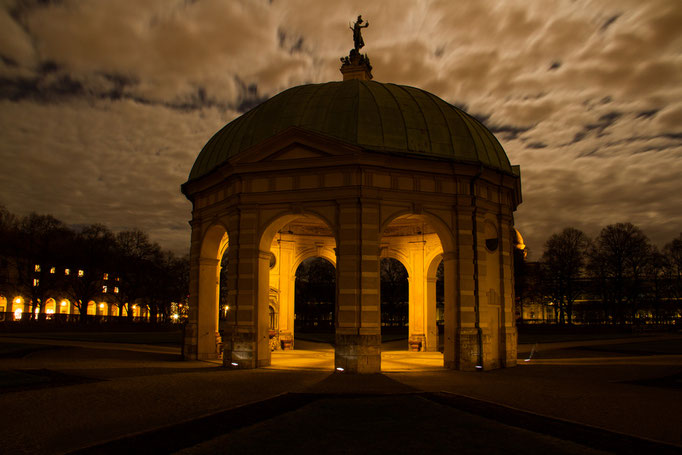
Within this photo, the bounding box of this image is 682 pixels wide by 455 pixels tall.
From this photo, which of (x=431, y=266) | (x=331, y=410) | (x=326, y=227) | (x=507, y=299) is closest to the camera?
(x=331, y=410)

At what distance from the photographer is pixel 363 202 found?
21781mm

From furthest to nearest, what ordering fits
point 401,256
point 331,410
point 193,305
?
point 401,256 → point 193,305 → point 331,410

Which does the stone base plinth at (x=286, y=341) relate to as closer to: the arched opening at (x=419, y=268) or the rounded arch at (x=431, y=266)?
the arched opening at (x=419, y=268)

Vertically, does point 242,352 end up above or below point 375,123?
below

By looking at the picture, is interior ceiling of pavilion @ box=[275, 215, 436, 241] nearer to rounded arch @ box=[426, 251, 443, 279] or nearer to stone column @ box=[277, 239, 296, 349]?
stone column @ box=[277, 239, 296, 349]

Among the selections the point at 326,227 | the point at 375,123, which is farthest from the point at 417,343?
the point at 375,123

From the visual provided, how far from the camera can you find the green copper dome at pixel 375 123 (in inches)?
909

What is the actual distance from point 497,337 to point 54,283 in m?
59.1

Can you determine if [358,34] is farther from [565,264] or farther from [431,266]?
[565,264]

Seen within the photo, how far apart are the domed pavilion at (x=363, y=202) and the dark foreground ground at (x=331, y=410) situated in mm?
1933

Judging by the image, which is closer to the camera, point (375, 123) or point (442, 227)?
point (375, 123)

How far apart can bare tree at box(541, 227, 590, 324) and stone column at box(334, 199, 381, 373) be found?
2081 inches

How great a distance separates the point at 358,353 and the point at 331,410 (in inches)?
288

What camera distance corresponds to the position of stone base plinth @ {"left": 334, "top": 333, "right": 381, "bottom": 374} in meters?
20.7
